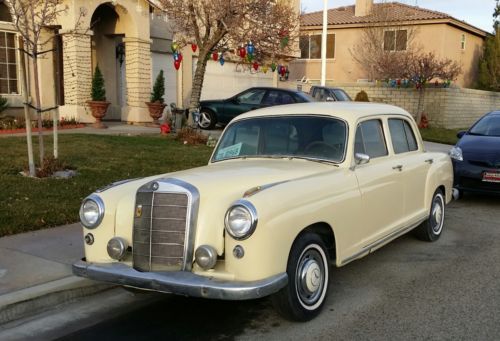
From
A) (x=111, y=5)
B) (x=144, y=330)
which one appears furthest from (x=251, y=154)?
(x=111, y=5)

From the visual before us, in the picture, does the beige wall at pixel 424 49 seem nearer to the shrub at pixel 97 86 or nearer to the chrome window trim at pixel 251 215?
the shrub at pixel 97 86

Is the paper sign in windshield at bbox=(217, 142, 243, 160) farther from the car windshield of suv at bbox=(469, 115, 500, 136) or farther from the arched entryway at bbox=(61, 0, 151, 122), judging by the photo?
the arched entryway at bbox=(61, 0, 151, 122)

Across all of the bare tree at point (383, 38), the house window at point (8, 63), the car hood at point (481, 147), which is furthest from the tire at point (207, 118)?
the bare tree at point (383, 38)

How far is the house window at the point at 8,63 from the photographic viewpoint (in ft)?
51.1

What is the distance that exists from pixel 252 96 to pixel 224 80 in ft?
19.9

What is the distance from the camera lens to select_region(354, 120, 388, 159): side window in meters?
5.37

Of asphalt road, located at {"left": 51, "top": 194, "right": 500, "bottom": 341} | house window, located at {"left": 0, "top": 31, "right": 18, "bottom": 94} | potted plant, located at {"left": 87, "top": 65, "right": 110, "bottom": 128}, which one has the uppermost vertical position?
house window, located at {"left": 0, "top": 31, "right": 18, "bottom": 94}

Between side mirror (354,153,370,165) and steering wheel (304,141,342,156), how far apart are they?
0.53 feet

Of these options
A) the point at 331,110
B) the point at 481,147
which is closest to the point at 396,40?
the point at 481,147

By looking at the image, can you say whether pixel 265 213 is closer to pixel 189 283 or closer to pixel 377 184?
pixel 189 283

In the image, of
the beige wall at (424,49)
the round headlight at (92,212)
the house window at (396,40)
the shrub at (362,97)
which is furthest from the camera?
the beige wall at (424,49)

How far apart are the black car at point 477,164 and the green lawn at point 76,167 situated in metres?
4.71

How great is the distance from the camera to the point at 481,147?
910cm

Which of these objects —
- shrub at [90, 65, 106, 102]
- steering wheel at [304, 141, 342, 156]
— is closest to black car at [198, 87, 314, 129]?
shrub at [90, 65, 106, 102]
